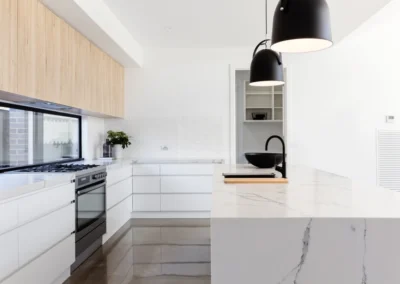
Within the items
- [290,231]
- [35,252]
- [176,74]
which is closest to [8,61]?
[35,252]

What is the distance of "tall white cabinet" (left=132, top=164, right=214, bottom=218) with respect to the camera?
506 cm

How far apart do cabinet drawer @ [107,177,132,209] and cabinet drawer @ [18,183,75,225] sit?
3.78 feet

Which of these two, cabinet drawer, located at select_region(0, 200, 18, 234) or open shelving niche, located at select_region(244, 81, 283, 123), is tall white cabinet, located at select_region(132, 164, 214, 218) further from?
cabinet drawer, located at select_region(0, 200, 18, 234)

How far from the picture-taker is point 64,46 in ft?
11.1

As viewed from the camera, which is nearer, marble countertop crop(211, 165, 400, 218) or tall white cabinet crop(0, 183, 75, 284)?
marble countertop crop(211, 165, 400, 218)

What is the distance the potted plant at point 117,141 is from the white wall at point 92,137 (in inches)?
6.7

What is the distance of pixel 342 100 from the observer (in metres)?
5.64

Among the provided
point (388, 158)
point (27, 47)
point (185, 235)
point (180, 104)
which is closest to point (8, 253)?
point (27, 47)

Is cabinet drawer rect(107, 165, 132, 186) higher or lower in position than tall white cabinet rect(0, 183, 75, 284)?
higher

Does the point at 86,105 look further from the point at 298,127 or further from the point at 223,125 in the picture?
the point at 298,127

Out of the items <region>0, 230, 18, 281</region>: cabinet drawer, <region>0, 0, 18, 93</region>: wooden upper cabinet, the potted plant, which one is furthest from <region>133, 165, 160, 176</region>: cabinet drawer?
<region>0, 230, 18, 281</region>: cabinet drawer

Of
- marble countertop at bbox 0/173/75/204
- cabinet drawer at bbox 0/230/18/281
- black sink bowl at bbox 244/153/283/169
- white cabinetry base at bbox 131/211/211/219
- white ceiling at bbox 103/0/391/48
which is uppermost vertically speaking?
white ceiling at bbox 103/0/391/48

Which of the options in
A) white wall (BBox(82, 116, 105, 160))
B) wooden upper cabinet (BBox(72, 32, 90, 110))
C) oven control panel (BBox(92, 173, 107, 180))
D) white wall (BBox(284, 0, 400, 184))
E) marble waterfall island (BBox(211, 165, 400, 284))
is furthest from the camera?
white wall (BBox(284, 0, 400, 184))

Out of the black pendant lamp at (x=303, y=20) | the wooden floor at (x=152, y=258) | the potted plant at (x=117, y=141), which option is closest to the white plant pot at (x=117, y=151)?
the potted plant at (x=117, y=141)
